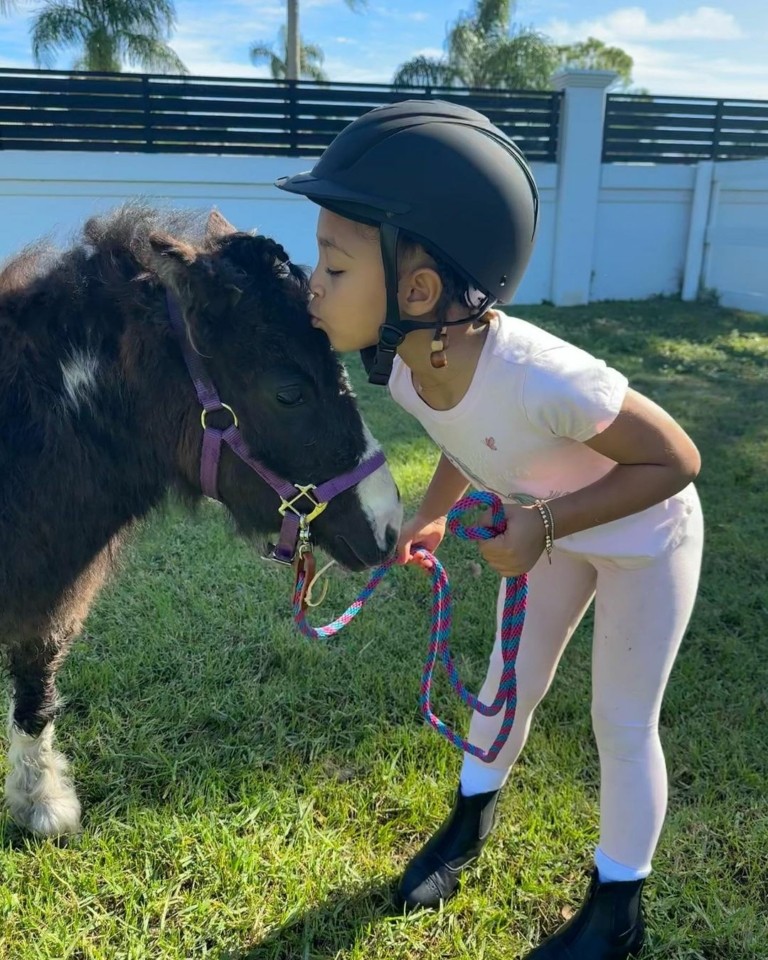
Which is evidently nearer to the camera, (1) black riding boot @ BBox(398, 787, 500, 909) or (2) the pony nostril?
(2) the pony nostril

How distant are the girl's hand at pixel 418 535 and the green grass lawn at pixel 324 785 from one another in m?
0.61

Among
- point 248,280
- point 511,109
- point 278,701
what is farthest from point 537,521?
point 511,109

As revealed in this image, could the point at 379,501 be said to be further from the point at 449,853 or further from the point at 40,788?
→ the point at 40,788

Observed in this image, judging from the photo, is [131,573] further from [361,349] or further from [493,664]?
[361,349]

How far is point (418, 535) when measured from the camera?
225 centimetres

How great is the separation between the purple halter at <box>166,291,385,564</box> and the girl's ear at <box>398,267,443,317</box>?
441 mm

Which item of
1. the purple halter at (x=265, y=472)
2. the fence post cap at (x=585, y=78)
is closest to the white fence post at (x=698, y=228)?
the fence post cap at (x=585, y=78)

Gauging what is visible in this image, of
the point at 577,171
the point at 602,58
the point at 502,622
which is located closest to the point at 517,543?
the point at 502,622

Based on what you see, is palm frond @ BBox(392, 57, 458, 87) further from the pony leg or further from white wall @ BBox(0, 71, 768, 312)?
the pony leg

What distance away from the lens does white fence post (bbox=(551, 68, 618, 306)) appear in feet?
37.7

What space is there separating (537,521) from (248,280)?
88 centimetres

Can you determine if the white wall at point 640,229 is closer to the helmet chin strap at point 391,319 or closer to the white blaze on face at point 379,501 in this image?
the white blaze on face at point 379,501

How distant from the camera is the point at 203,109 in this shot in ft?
34.4

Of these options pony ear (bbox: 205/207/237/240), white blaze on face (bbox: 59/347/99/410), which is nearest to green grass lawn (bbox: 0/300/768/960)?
white blaze on face (bbox: 59/347/99/410)
